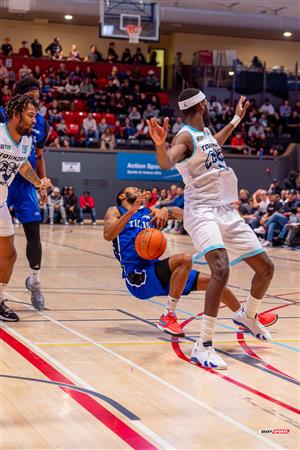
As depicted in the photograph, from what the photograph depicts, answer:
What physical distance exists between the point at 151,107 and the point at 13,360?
23.5m

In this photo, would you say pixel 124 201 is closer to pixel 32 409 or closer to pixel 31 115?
pixel 31 115

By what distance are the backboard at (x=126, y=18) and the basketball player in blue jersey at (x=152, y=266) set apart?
711 inches

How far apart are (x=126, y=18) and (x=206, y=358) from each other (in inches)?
785

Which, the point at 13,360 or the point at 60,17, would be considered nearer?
the point at 13,360

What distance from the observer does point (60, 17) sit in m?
31.4

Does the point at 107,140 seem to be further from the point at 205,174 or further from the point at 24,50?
the point at 205,174

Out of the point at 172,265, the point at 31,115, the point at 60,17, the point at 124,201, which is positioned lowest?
the point at 172,265

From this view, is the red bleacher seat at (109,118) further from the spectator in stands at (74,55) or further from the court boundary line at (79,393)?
the court boundary line at (79,393)

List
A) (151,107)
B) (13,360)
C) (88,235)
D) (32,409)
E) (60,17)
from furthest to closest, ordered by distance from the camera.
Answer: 1. (60,17)
2. (151,107)
3. (88,235)
4. (13,360)
5. (32,409)

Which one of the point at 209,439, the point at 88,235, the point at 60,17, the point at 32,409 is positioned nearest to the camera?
the point at 209,439

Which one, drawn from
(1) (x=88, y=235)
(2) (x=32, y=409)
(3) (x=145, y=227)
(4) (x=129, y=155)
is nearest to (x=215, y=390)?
(2) (x=32, y=409)

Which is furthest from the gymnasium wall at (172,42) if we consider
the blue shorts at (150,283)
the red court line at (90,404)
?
the red court line at (90,404)

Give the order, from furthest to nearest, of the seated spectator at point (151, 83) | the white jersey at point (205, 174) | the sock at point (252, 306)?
1. the seated spectator at point (151, 83)
2. the sock at point (252, 306)
3. the white jersey at point (205, 174)

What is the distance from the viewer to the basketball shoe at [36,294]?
725 centimetres
